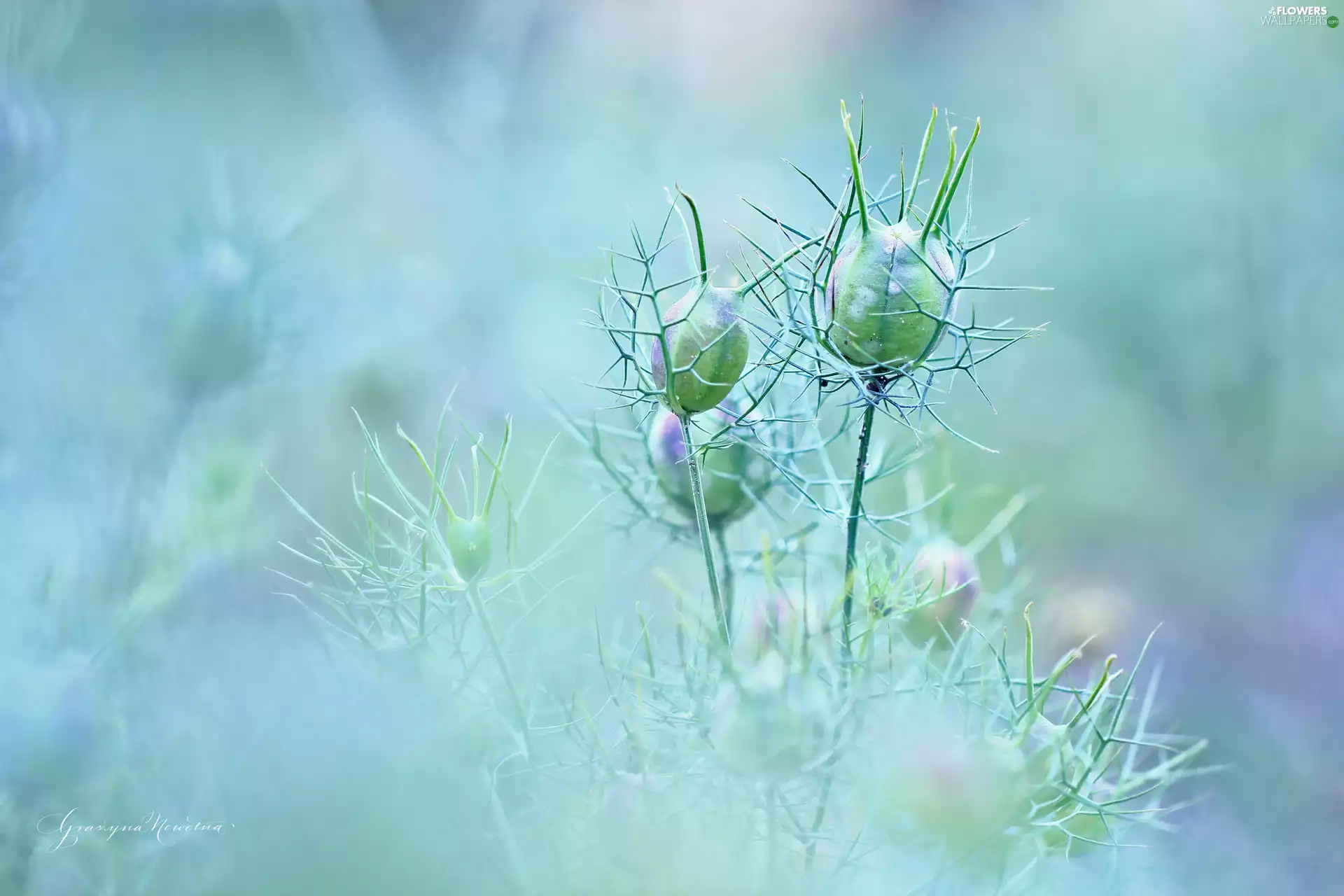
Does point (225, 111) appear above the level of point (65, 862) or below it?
above

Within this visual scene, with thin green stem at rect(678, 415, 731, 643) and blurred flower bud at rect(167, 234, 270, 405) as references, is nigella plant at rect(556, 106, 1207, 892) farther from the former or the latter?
blurred flower bud at rect(167, 234, 270, 405)

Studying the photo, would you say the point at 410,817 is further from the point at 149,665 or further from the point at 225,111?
the point at 225,111

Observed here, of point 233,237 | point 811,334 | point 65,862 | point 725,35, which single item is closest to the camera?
point 811,334

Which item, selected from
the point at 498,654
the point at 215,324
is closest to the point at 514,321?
the point at 215,324

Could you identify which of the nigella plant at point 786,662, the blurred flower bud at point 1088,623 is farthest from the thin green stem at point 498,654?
the blurred flower bud at point 1088,623

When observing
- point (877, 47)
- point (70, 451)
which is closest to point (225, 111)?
point (70, 451)

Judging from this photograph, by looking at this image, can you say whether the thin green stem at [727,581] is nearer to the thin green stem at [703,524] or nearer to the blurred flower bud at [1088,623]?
the thin green stem at [703,524]
